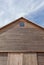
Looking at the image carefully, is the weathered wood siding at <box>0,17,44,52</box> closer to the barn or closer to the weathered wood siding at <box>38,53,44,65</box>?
the barn

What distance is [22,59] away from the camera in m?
14.4

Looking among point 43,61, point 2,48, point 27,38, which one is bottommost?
point 43,61

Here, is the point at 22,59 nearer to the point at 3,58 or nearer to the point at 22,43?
the point at 22,43

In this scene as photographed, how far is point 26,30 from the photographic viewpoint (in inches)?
602

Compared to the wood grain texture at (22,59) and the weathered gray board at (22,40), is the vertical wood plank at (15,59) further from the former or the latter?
the weathered gray board at (22,40)

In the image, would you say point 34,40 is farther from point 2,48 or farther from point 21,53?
point 2,48

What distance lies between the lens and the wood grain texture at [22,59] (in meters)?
14.3

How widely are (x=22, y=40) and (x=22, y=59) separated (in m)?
1.71

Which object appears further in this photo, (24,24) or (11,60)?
(24,24)

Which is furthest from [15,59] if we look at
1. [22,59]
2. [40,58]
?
[40,58]

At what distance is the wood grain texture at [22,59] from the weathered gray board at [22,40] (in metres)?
0.43

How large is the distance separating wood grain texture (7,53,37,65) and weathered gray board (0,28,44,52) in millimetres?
434

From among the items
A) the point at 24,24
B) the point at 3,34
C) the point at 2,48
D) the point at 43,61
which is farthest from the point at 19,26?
the point at 43,61

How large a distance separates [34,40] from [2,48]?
2957 millimetres
